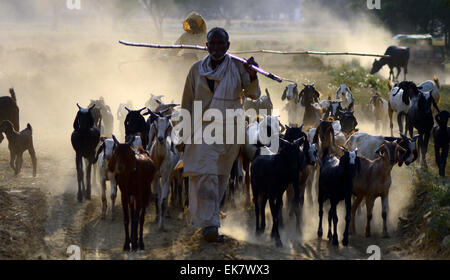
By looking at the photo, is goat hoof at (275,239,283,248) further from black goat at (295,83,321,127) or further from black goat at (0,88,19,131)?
black goat at (0,88,19,131)

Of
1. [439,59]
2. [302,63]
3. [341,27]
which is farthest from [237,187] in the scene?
[341,27]

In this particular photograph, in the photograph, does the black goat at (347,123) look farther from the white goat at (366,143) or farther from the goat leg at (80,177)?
the goat leg at (80,177)

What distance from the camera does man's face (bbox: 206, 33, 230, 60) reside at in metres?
10.8

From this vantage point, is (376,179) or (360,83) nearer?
(376,179)

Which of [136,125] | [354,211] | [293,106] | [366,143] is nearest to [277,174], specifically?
[354,211]

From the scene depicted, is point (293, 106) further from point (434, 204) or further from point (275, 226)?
point (275, 226)

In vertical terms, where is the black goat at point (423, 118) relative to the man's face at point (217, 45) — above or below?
below

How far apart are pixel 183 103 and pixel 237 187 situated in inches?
157

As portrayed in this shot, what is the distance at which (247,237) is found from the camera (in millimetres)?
12109

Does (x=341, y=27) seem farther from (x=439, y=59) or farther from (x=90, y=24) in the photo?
(x=439, y=59)

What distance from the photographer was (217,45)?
10828 millimetres

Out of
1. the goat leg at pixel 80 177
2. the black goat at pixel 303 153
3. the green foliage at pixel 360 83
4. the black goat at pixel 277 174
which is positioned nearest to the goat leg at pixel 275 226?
the black goat at pixel 277 174

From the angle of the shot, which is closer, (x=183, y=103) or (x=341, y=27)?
(x=183, y=103)

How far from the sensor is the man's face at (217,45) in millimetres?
10789
